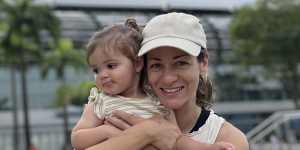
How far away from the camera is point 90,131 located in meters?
2.05

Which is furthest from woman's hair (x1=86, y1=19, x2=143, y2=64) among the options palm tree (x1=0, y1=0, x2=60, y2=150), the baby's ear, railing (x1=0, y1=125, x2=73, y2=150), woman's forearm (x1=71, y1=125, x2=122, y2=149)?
railing (x1=0, y1=125, x2=73, y2=150)

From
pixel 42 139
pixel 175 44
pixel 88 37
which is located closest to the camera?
pixel 175 44

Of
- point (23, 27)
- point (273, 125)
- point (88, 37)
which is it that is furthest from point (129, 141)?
point (88, 37)

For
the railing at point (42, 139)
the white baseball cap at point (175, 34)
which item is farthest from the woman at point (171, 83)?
the railing at point (42, 139)

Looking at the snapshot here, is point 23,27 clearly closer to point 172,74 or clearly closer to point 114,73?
point 114,73

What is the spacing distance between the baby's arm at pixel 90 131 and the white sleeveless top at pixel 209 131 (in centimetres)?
27

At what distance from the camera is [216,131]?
2.11m

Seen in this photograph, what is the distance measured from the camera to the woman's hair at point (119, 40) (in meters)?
2.06

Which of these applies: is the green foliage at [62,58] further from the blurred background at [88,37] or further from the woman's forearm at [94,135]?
the woman's forearm at [94,135]

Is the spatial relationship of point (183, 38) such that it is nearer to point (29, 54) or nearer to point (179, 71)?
point (179, 71)

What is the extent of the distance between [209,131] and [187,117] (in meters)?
0.09

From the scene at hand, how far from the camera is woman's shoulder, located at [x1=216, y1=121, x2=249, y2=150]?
6.80 ft

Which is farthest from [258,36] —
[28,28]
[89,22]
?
[89,22]

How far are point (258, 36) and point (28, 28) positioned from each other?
1081cm
